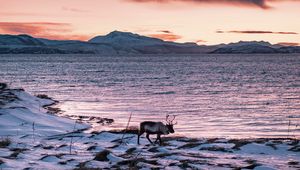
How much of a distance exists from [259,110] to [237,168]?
22.9 meters

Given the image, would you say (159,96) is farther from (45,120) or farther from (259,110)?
(45,120)

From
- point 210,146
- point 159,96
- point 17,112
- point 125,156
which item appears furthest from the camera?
point 159,96

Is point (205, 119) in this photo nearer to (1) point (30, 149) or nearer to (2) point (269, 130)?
(2) point (269, 130)

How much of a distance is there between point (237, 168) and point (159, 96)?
3435 centimetres

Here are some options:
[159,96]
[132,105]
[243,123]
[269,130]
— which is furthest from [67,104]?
[269,130]

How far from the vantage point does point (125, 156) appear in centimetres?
1459

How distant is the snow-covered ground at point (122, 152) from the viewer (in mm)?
12595

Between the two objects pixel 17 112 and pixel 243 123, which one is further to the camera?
pixel 243 123

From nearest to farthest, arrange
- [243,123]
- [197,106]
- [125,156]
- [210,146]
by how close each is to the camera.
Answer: [125,156] → [210,146] → [243,123] → [197,106]

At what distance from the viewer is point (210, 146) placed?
17062 mm

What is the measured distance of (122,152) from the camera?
15.7 metres

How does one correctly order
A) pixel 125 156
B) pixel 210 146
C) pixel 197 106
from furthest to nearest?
pixel 197 106 → pixel 210 146 → pixel 125 156

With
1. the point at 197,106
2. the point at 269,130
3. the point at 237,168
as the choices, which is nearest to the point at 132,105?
the point at 197,106

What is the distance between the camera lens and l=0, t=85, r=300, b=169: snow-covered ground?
12.6 meters
